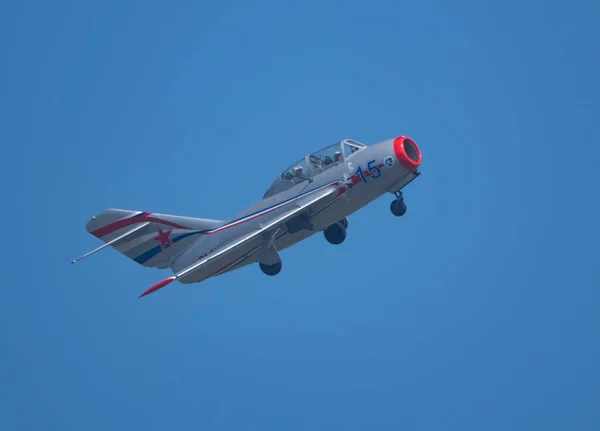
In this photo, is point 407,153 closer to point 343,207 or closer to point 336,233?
point 343,207

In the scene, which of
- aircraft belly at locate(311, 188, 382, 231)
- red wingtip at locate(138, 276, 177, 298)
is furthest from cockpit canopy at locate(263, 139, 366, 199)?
red wingtip at locate(138, 276, 177, 298)

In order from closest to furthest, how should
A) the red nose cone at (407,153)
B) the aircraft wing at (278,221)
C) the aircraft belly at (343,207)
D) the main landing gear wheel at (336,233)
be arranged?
the red nose cone at (407,153) → the aircraft wing at (278,221) → the aircraft belly at (343,207) → the main landing gear wheel at (336,233)

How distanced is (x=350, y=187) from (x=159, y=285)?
6787 millimetres

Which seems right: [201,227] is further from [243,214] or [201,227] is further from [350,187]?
[350,187]

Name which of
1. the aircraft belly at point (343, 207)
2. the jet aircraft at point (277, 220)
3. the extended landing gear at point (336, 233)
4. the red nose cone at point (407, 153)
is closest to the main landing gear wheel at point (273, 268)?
the jet aircraft at point (277, 220)

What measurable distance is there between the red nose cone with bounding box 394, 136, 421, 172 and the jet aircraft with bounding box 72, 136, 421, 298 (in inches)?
1.2

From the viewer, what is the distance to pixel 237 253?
93.0ft

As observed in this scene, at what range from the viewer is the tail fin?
29.9 metres

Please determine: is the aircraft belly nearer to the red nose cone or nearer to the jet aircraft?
the jet aircraft

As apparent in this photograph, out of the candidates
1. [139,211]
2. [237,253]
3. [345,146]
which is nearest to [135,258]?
[139,211]

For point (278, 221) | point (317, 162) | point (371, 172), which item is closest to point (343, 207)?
point (371, 172)

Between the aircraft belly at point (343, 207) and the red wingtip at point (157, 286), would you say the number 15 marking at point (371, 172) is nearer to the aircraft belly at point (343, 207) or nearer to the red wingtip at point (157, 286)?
the aircraft belly at point (343, 207)

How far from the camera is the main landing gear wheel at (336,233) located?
29.4 meters

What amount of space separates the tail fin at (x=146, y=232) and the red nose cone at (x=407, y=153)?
7.08 m
